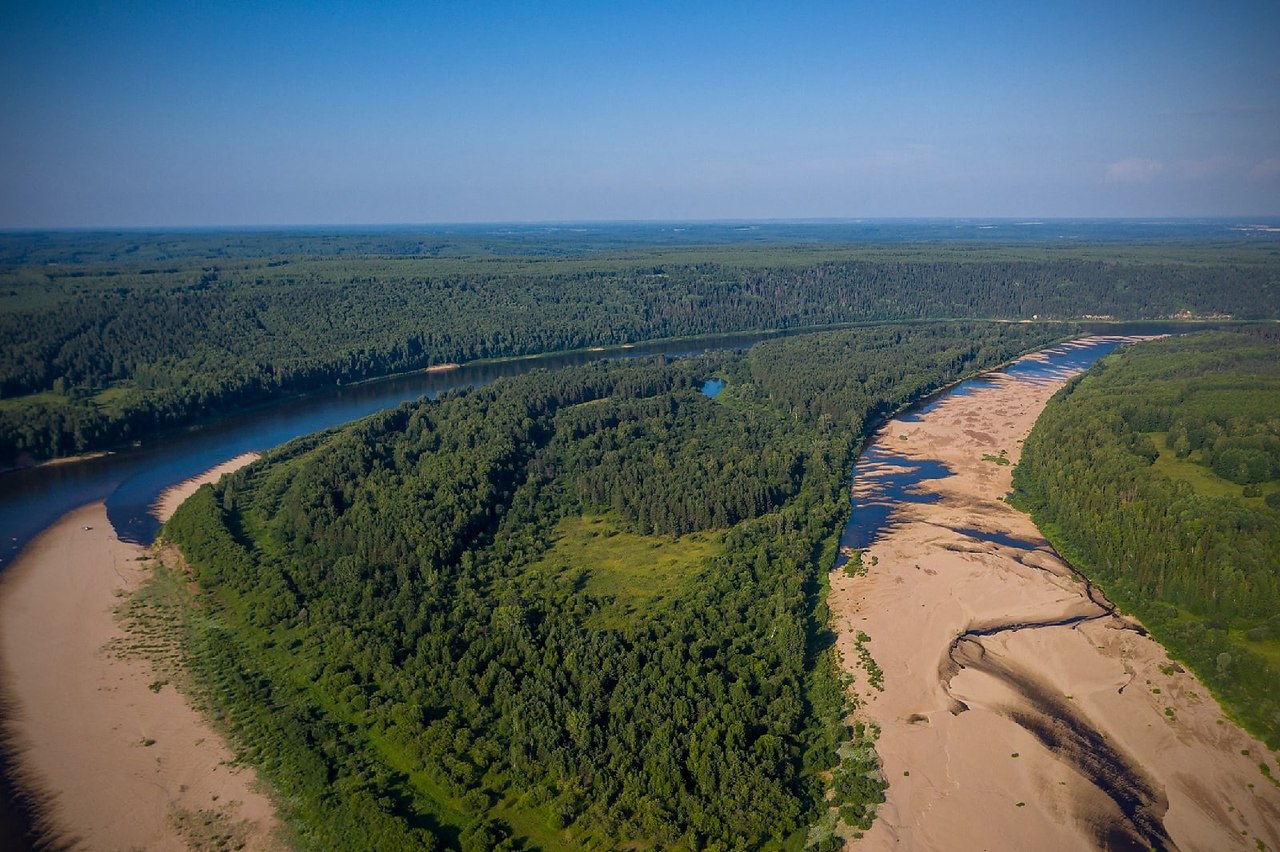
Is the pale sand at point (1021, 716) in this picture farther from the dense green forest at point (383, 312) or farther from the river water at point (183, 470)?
the dense green forest at point (383, 312)

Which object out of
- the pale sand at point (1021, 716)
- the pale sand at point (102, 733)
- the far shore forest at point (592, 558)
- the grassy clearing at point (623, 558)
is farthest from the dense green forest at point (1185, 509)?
the pale sand at point (102, 733)

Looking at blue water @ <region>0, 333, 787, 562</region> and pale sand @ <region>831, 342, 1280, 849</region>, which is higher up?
blue water @ <region>0, 333, 787, 562</region>

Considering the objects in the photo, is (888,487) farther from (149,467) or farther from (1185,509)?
(149,467)

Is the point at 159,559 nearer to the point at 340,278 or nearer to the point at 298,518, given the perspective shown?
the point at 298,518

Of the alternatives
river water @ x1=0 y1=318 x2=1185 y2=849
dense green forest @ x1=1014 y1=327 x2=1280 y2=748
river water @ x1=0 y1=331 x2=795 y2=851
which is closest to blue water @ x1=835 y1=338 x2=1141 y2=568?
river water @ x1=0 y1=318 x2=1185 y2=849

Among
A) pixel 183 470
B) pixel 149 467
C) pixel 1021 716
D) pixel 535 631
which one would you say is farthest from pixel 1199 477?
pixel 149 467

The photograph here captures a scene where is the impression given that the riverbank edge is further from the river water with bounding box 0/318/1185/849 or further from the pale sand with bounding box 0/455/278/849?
the pale sand with bounding box 0/455/278/849
